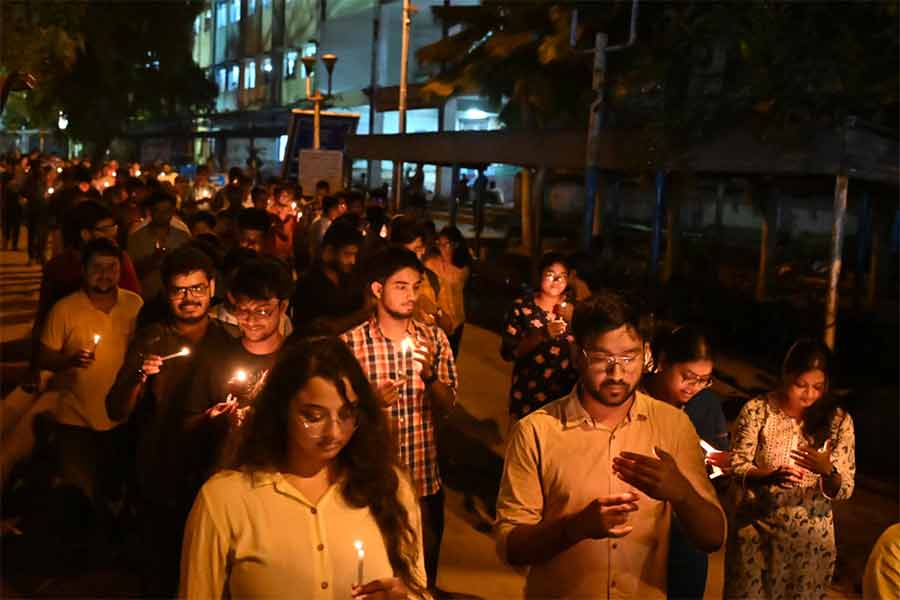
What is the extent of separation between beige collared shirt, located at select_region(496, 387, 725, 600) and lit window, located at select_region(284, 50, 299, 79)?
5546 cm

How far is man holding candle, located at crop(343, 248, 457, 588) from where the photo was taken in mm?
4867

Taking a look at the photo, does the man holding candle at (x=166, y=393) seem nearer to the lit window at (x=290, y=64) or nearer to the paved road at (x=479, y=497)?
the paved road at (x=479, y=497)

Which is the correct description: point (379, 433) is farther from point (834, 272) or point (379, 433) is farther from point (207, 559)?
point (834, 272)

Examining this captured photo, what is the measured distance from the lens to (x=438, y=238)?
9281mm

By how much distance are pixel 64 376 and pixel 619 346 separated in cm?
356

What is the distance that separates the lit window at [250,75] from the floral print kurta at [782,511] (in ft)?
197

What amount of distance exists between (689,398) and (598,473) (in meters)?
1.48

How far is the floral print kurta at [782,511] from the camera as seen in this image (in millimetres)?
4816

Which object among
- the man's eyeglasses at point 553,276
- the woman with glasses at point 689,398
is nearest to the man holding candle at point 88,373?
the man's eyeglasses at point 553,276

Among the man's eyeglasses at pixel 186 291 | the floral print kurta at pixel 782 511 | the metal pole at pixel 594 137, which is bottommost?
the floral print kurta at pixel 782 511

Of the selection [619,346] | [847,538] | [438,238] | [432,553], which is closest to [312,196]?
[438,238]

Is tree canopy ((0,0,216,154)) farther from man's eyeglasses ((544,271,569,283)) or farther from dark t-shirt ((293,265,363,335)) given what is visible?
man's eyeglasses ((544,271,569,283))

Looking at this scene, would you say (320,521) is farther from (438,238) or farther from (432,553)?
(438,238)

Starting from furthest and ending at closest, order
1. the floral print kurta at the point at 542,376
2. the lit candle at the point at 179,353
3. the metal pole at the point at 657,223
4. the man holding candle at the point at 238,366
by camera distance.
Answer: the metal pole at the point at 657,223 → the floral print kurta at the point at 542,376 → the lit candle at the point at 179,353 → the man holding candle at the point at 238,366
